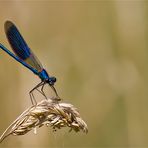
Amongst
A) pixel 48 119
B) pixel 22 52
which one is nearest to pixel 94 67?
pixel 22 52

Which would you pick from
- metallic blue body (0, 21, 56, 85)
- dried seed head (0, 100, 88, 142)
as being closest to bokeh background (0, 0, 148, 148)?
metallic blue body (0, 21, 56, 85)

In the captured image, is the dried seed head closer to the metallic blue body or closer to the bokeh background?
the metallic blue body

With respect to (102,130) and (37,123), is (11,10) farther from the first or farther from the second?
(37,123)

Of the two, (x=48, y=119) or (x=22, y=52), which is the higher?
(x=22, y=52)

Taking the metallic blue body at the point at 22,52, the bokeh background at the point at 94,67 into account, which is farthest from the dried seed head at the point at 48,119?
the bokeh background at the point at 94,67

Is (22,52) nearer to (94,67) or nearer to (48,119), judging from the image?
(48,119)

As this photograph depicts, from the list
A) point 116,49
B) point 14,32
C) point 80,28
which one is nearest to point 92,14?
point 80,28
